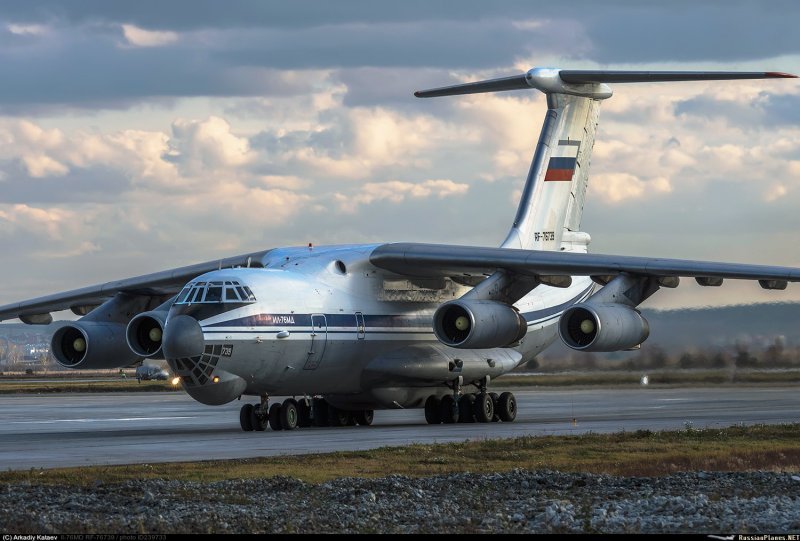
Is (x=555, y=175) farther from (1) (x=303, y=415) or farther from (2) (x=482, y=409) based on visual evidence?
(1) (x=303, y=415)

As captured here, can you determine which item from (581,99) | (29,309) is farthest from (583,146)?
(29,309)

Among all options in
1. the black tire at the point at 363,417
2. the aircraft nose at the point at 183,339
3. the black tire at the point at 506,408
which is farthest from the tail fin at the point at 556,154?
the aircraft nose at the point at 183,339

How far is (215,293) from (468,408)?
6194 mm

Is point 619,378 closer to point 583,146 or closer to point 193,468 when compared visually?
point 583,146

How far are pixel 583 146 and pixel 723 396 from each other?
10.2 m

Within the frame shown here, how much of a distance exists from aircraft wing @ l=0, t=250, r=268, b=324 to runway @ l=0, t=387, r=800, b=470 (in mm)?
2289

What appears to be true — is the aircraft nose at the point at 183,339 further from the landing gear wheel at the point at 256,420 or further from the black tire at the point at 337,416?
the black tire at the point at 337,416

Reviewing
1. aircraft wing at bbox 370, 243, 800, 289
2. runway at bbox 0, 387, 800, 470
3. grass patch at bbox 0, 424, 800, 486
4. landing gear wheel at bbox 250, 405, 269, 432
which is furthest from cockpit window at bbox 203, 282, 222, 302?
grass patch at bbox 0, 424, 800, 486

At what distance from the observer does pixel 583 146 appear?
95.6ft

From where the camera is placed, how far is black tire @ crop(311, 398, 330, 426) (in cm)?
2600

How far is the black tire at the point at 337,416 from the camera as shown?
26.1 metres

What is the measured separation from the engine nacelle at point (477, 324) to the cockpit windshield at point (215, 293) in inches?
136

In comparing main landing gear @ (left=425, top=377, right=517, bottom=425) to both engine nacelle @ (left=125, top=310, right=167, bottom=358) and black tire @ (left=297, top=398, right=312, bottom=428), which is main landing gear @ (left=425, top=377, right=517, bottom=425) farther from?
engine nacelle @ (left=125, top=310, right=167, bottom=358)

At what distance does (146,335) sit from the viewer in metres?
24.6
